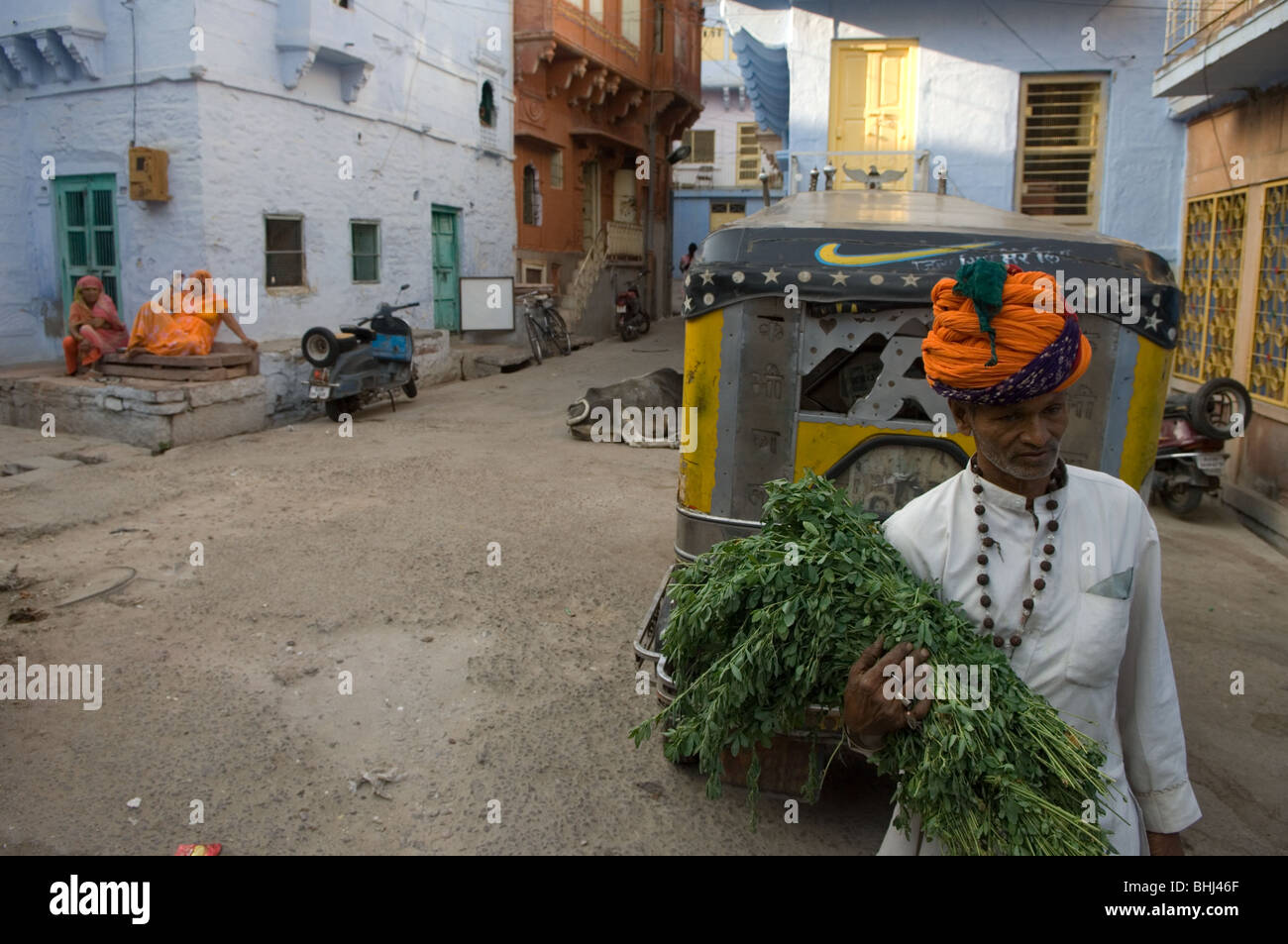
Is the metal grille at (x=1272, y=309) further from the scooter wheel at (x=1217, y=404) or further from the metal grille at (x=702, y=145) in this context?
the metal grille at (x=702, y=145)

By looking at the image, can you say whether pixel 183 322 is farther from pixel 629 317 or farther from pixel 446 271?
pixel 629 317

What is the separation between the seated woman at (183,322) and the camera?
1025cm

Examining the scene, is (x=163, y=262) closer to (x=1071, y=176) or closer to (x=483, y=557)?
(x=483, y=557)

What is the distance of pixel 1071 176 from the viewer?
11656mm

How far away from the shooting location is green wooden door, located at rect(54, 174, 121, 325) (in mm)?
11430

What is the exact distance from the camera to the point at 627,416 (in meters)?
10.7

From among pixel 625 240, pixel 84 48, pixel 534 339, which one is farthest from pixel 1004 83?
pixel 625 240

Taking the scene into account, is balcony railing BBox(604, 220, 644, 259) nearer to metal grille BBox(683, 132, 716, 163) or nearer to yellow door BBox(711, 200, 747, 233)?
yellow door BBox(711, 200, 747, 233)

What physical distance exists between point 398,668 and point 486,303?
1253 cm

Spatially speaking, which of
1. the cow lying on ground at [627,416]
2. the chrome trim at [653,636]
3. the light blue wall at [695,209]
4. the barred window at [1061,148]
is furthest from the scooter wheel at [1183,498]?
the light blue wall at [695,209]

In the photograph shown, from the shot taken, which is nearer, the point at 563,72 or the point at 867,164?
the point at 867,164

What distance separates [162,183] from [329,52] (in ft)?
9.61

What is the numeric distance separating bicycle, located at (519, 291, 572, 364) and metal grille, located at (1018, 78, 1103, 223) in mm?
8397
